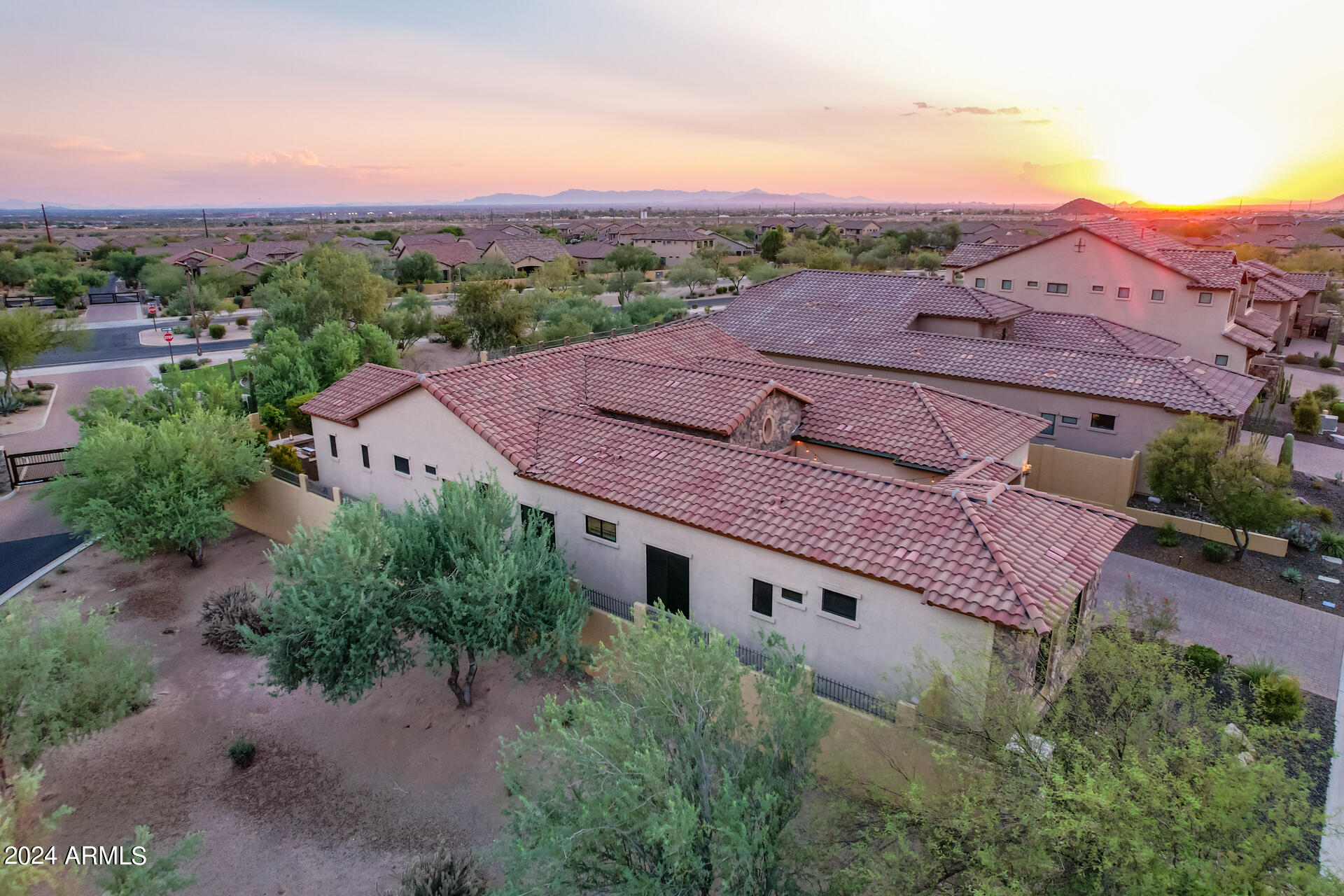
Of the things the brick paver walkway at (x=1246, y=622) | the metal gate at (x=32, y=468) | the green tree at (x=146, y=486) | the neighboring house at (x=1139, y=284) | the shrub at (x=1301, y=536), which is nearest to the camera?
the brick paver walkway at (x=1246, y=622)

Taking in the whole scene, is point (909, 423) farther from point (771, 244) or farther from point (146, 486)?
point (771, 244)

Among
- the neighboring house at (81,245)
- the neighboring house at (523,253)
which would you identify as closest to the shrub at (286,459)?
the neighboring house at (523,253)

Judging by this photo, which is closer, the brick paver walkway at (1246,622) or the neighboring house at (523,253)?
the brick paver walkway at (1246,622)

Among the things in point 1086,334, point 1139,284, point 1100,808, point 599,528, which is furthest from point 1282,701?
point 1139,284

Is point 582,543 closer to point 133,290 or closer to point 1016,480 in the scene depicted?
point 1016,480

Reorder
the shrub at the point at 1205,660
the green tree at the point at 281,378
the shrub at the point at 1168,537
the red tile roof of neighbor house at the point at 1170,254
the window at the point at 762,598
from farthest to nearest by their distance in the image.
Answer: the red tile roof of neighbor house at the point at 1170,254 < the green tree at the point at 281,378 < the shrub at the point at 1168,537 < the shrub at the point at 1205,660 < the window at the point at 762,598

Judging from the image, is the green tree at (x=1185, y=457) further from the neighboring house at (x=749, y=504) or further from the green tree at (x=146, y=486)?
the green tree at (x=146, y=486)

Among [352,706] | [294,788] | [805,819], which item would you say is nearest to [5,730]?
[294,788]
